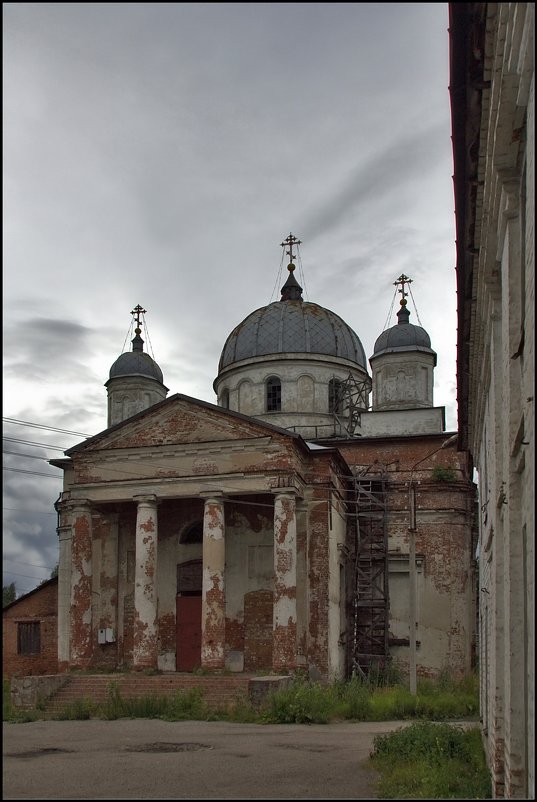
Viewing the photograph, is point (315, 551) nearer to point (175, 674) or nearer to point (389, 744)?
point (175, 674)

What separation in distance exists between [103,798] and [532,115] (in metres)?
7.97

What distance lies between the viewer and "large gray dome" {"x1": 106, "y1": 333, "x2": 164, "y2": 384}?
42.3 m

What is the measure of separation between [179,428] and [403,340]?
41.8ft

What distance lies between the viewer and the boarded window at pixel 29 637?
29688 millimetres

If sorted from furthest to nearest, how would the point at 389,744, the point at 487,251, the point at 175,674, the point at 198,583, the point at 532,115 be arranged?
the point at 198,583 → the point at 175,674 → the point at 389,744 → the point at 487,251 → the point at 532,115

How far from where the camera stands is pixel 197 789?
421 inches

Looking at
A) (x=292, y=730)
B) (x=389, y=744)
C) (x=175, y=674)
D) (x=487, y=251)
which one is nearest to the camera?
(x=487, y=251)

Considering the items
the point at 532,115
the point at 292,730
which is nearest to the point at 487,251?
the point at 532,115

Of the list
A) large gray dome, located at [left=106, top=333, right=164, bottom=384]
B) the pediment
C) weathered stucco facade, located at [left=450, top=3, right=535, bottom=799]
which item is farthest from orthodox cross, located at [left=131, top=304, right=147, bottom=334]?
weathered stucco facade, located at [left=450, top=3, right=535, bottom=799]

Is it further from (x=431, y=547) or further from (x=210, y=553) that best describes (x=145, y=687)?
(x=431, y=547)

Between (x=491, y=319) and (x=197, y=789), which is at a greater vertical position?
(x=491, y=319)

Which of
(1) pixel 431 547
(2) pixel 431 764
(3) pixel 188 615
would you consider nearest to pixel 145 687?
(3) pixel 188 615

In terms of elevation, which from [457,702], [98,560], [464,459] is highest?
[464,459]

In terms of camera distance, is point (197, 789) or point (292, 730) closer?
point (197, 789)
